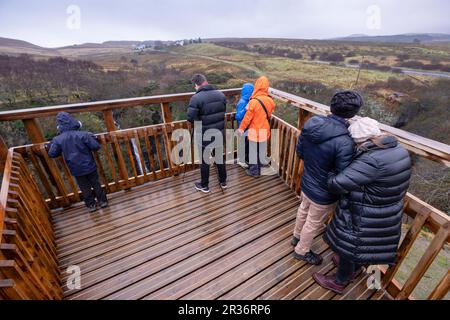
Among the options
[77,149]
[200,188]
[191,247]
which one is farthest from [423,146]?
[77,149]

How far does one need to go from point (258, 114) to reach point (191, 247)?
192 centimetres

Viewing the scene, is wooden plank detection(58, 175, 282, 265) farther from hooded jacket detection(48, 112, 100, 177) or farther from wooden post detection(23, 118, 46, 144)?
wooden post detection(23, 118, 46, 144)

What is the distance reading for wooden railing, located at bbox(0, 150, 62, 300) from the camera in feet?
4.28

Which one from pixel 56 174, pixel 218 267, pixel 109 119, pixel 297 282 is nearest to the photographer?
pixel 297 282

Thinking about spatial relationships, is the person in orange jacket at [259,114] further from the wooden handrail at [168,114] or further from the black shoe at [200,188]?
the black shoe at [200,188]

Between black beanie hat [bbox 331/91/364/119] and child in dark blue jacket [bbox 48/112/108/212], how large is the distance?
105 inches

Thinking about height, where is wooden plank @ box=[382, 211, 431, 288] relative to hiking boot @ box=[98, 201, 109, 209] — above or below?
above

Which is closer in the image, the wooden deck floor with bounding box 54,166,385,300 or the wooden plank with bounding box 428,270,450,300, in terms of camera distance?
the wooden plank with bounding box 428,270,450,300

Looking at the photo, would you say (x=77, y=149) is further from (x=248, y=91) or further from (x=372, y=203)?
(x=372, y=203)

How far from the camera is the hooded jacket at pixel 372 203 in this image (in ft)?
4.69

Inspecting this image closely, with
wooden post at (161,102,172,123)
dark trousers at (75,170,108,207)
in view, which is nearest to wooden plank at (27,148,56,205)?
dark trousers at (75,170,108,207)

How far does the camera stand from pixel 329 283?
2020 millimetres

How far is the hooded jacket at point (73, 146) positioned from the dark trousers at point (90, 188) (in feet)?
0.40

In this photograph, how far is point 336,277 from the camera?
201 centimetres
